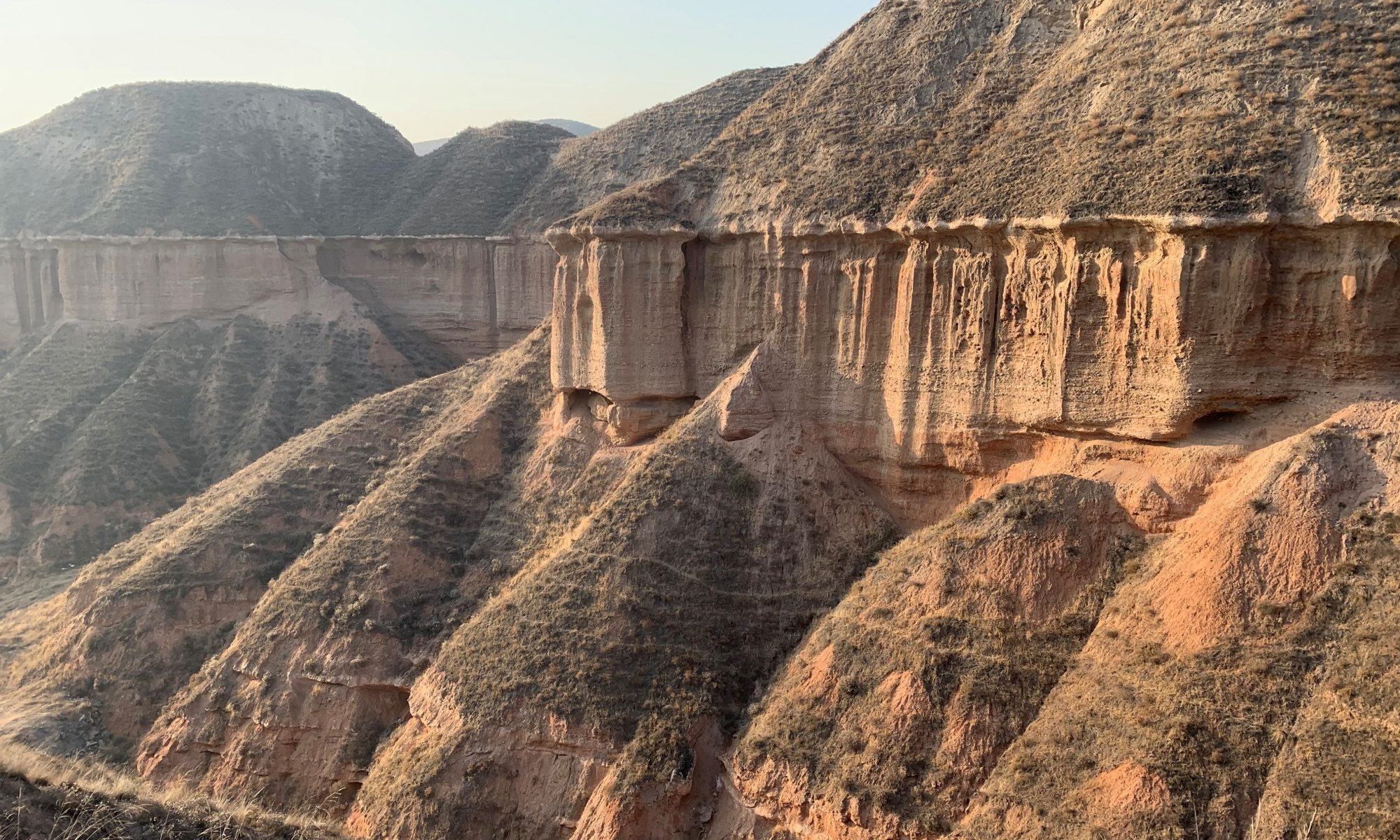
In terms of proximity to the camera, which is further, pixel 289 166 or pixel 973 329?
pixel 289 166

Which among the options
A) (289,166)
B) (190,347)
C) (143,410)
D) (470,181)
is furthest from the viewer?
(289,166)

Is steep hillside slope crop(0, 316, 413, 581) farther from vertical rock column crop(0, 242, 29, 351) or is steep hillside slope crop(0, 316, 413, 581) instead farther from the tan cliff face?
the tan cliff face

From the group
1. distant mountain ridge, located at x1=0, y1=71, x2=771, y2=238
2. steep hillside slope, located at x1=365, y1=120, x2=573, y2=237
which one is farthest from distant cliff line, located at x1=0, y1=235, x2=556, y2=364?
steep hillside slope, located at x1=365, y1=120, x2=573, y2=237

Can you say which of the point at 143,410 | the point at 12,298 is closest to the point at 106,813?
the point at 143,410

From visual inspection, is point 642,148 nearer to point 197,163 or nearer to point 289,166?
point 289,166

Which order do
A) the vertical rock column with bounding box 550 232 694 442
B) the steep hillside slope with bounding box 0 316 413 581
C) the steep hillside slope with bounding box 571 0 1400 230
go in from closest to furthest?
the steep hillside slope with bounding box 571 0 1400 230 → the vertical rock column with bounding box 550 232 694 442 → the steep hillside slope with bounding box 0 316 413 581
